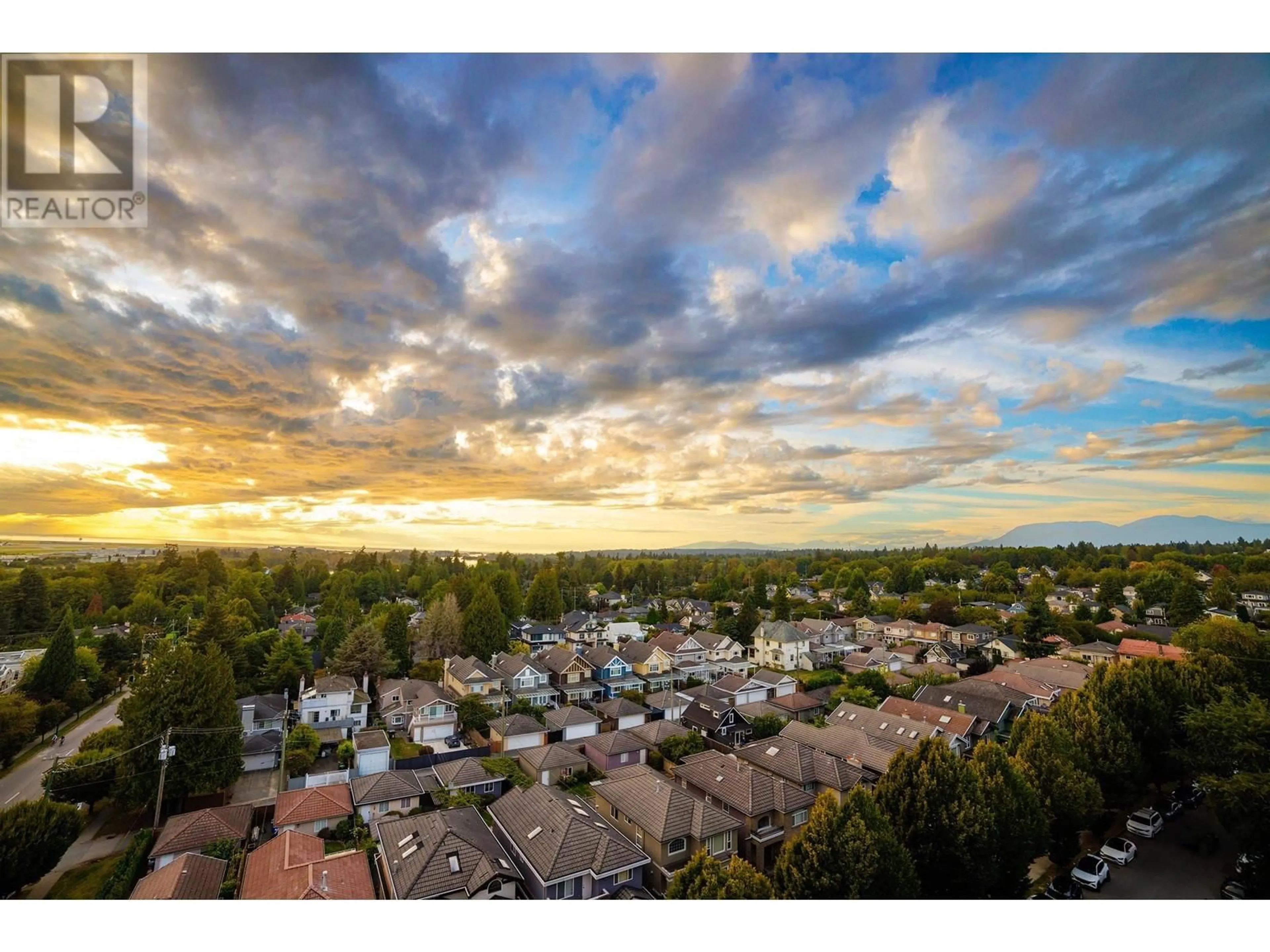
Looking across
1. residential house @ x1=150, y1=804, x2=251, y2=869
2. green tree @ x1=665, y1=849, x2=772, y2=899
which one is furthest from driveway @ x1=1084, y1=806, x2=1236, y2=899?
residential house @ x1=150, y1=804, x2=251, y2=869

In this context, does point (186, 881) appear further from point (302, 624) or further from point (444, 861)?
point (302, 624)

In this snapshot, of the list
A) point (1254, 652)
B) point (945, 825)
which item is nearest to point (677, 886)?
point (945, 825)

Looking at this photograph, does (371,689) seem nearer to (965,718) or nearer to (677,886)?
(677,886)

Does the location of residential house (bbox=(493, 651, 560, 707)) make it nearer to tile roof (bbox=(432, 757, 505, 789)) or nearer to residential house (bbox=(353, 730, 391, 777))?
residential house (bbox=(353, 730, 391, 777))

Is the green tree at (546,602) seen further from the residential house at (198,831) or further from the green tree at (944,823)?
the green tree at (944,823)

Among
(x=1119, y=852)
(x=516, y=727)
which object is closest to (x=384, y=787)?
(x=516, y=727)
